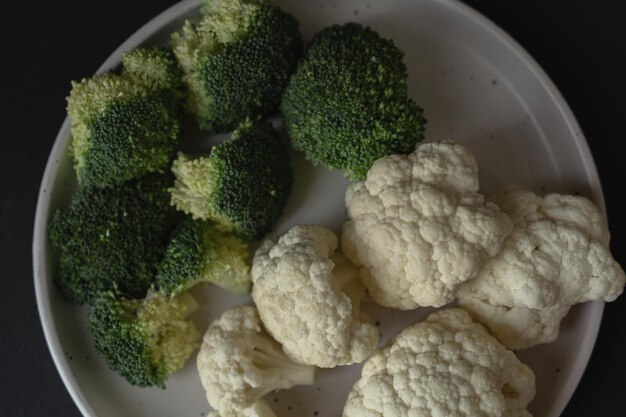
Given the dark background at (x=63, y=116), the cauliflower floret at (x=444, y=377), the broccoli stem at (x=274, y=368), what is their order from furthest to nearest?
the dark background at (x=63, y=116)
the broccoli stem at (x=274, y=368)
the cauliflower floret at (x=444, y=377)

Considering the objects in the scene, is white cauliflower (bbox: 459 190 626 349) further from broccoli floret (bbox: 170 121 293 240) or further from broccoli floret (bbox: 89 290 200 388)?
broccoli floret (bbox: 89 290 200 388)

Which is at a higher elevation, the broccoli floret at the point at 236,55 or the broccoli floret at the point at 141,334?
the broccoli floret at the point at 236,55

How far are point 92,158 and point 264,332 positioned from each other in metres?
0.51

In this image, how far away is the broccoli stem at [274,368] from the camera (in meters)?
1.23

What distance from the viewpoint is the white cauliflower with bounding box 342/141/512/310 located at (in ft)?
3.76

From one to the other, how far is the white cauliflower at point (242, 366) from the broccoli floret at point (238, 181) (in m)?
0.19

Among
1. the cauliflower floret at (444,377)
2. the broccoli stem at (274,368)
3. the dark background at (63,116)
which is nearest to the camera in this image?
the cauliflower floret at (444,377)

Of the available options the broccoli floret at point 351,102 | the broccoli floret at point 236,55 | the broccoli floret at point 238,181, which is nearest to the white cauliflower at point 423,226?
the broccoli floret at point 351,102

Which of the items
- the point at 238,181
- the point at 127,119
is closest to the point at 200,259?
the point at 238,181

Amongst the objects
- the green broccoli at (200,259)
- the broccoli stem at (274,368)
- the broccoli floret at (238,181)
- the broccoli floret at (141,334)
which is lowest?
the broccoli stem at (274,368)

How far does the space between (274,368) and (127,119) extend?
0.59 m

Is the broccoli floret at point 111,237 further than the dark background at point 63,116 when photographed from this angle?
No

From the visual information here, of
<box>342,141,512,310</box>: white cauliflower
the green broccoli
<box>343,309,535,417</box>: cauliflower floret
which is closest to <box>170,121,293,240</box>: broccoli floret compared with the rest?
the green broccoli

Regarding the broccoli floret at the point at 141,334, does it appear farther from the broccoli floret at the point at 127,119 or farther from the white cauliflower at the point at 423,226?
the white cauliflower at the point at 423,226
